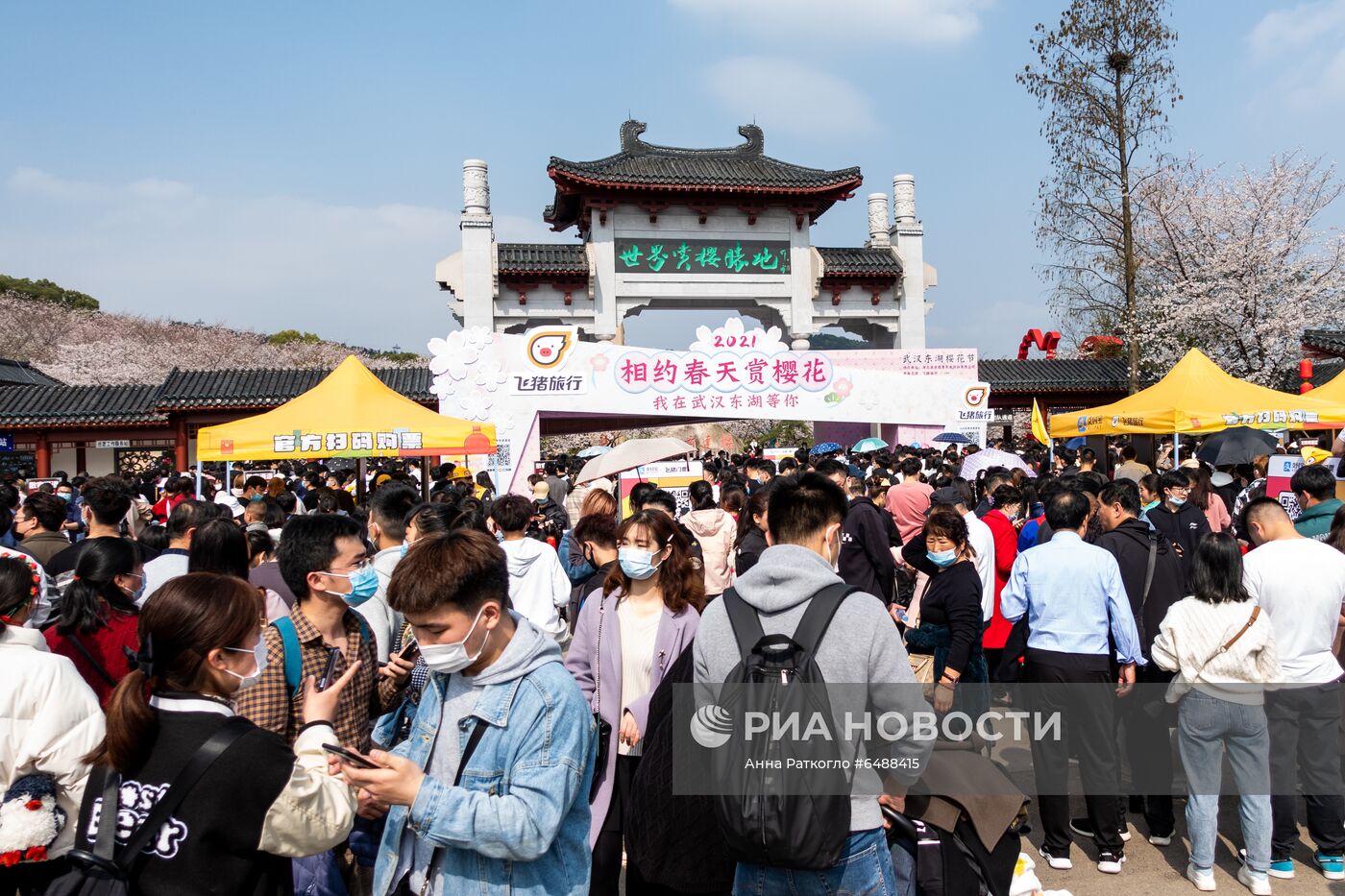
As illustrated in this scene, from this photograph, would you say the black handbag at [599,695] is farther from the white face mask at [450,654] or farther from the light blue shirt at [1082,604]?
the light blue shirt at [1082,604]

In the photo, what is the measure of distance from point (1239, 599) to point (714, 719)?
2934 mm

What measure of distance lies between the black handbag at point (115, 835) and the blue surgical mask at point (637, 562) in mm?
1907

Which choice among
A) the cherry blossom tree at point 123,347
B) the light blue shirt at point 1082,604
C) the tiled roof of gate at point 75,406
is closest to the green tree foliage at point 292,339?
the cherry blossom tree at point 123,347

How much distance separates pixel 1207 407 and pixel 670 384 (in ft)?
26.9

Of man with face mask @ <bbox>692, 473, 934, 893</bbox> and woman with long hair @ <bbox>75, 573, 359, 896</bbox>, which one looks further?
man with face mask @ <bbox>692, 473, 934, 893</bbox>

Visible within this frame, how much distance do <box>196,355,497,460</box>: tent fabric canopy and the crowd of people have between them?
3.64 meters

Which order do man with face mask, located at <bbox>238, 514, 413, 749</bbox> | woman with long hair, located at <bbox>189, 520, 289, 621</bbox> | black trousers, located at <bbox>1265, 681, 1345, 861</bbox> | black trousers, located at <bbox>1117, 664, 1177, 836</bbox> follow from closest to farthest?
man with face mask, located at <bbox>238, 514, 413, 749</bbox> → woman with long hair, located at <bbox>189, 520, 289, 621</bbox> → black trousers, located at <bbox>1265, 681, 1345, 861</bbox> → black trousers, located at <bbox>1117, 664, 1177, 836</bbox>

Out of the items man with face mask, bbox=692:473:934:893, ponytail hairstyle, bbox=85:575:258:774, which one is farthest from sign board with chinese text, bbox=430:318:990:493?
ponytail hairstyle, bbox=85:575:258:774

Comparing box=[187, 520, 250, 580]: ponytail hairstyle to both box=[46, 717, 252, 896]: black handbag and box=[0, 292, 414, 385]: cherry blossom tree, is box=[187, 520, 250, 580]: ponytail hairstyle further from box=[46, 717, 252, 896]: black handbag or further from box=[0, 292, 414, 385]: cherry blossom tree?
box=[0, 292, 414, 385]: cherry blossom tree

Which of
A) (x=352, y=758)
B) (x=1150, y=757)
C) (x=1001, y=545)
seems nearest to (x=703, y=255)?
(x=1001, y=545)

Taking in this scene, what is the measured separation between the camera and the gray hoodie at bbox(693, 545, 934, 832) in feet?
8.11

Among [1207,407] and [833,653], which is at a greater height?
[1207,407]

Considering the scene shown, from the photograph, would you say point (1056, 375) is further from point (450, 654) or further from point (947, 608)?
point (450, 654)

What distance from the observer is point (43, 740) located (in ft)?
8.86
